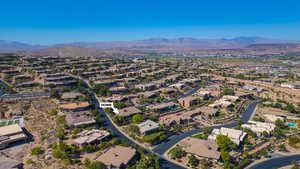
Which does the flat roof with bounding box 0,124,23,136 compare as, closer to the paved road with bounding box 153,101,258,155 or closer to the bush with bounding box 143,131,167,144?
the bush with bounding box 143,131,167,144

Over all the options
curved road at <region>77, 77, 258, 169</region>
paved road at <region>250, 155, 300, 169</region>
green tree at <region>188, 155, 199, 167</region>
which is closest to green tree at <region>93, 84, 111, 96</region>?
curved road at <region>77, 77, 258, 169</region>

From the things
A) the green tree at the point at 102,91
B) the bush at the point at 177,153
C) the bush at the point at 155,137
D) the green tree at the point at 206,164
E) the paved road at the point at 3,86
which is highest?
the paved road at the point at 3,86

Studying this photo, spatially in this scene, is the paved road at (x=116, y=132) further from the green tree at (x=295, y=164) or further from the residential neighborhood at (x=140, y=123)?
the green tree at (x=295, y=164)

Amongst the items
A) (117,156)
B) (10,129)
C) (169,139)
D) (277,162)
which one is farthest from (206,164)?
(10,129)

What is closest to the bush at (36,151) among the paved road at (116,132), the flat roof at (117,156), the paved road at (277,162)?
the flat roof at (117,156)

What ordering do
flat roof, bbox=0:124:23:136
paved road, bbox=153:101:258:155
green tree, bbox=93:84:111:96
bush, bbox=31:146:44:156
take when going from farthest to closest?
green tree, bbox=93:84:111:96
flat roof, bbox=0:124:23:136
paved road, bbox=153:101:258:155
bush, bbox=31:146:44:156

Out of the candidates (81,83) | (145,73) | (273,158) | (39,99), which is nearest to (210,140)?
(273,158)

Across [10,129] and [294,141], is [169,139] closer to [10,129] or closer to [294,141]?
[294,141]

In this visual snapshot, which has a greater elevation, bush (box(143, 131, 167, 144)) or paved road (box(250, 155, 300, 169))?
bush (box(143, 131, 167, 144))
